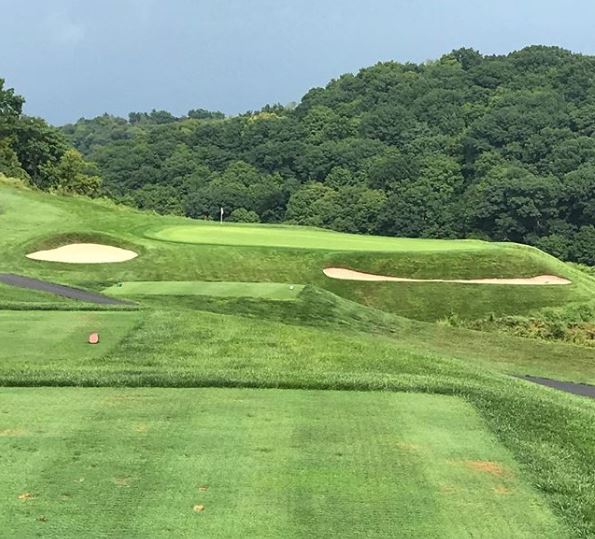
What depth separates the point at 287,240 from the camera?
30219 millimetres


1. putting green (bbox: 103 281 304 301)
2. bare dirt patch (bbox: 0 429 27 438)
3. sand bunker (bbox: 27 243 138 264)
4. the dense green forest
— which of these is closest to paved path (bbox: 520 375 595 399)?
putting green (bbox: 103 281 304 301)

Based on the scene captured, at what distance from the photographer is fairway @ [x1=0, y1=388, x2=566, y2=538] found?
4.70 meters

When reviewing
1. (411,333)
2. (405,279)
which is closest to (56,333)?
(411,333)

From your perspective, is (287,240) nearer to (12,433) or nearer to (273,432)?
(273,432)

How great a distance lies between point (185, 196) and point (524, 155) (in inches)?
1115

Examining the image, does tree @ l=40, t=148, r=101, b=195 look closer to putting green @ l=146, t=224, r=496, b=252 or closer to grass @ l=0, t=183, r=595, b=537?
putting green @ l=146, t=224, r=496, b=252

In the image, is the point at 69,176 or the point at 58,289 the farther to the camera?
the point at 69,176

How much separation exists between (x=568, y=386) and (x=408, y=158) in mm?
54758

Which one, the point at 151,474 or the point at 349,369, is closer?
the point at 151,474

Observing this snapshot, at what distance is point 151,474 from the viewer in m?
5.41

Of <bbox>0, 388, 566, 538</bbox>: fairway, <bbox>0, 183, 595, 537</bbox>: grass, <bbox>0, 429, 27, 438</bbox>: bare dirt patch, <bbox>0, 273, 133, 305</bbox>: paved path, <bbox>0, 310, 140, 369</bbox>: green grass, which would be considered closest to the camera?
<bbox>0, 388, 566, 538</bbox>: fairway

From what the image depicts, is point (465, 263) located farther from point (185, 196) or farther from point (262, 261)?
point (185, 196)

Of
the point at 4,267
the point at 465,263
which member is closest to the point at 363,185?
the point at 465,263

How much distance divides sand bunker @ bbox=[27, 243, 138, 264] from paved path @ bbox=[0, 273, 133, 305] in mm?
4183
